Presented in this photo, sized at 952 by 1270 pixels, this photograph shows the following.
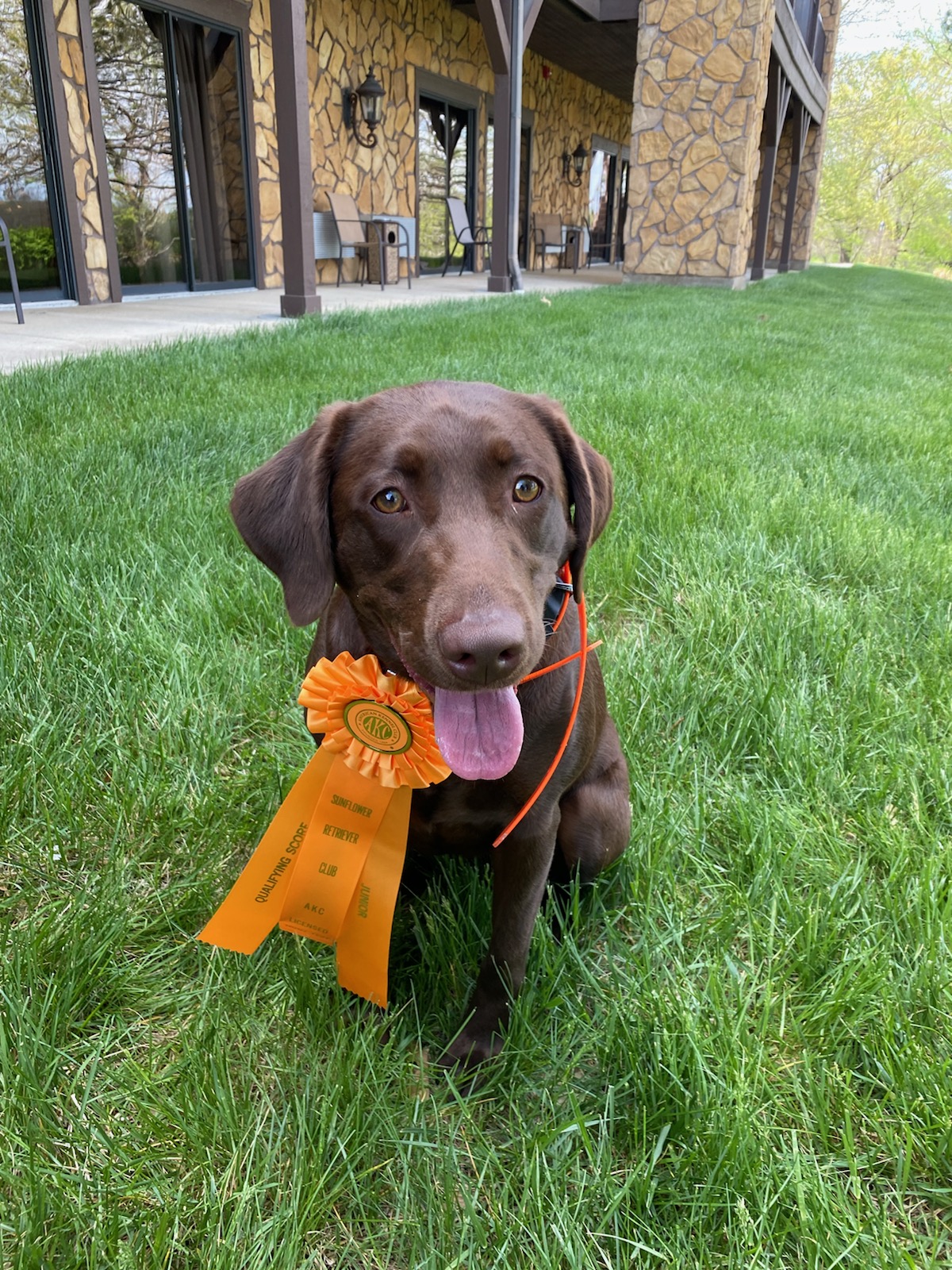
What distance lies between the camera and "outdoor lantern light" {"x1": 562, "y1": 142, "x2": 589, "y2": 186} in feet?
69.9

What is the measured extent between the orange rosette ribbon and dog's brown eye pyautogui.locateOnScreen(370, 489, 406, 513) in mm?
254

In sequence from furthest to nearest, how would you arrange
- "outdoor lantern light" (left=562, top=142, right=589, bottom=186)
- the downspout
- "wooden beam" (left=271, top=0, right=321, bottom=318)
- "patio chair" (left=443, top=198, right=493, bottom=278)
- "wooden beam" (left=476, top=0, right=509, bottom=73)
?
1. "outdoor lantern light" (left=562, top=142, right=589, bottom=186)
2. "patio chair" (left=443, top=198, right=493, bottom=278)
3. the downspout
4. "wooden beam" (left=476, top=0, right=509, bottom=73)
5. "wooden beam" (left=271, top=0, right=321, bottom=318)

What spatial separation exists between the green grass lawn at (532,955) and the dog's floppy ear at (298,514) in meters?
0.64

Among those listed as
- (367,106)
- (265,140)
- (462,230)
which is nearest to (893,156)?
(462,230)

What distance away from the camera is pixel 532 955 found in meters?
1.61

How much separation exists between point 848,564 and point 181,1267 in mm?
2938

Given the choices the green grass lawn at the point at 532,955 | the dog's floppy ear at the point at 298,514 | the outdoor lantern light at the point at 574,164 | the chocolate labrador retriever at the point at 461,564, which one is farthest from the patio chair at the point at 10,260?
the outdoor lantern light at the point at 574,164

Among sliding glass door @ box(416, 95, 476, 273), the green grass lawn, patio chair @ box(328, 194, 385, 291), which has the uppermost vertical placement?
sliding glass door @ box(416, 95, 476, 273)

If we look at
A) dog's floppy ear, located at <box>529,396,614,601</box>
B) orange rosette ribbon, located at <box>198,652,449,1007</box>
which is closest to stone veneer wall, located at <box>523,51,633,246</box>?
dog's floppy ear, located at <box>529,396,614,601</box>

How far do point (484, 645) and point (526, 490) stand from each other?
44cm

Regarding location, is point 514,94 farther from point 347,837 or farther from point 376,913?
point 376,913

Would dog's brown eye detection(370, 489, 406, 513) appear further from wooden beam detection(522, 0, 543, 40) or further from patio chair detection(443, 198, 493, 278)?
patio chair detection(443, 198, 493, 278)

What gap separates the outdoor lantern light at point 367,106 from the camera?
12508 millimetres

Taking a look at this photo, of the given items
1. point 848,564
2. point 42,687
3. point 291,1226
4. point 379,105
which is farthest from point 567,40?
point 291,1226
